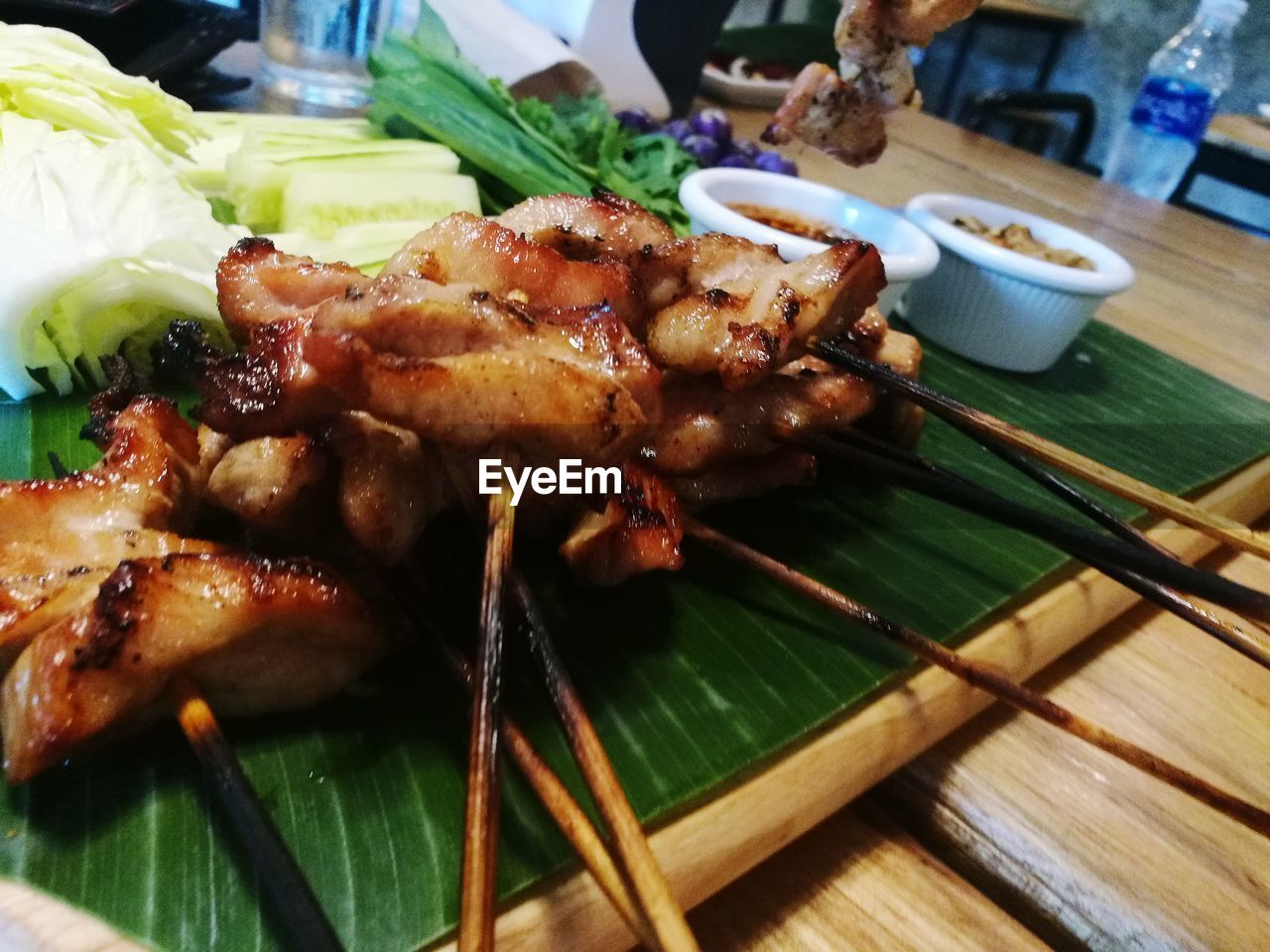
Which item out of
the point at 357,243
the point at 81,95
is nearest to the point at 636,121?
the point at 357,243

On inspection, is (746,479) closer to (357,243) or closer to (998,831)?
(998,831)

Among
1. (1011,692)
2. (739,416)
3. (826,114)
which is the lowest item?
(1011,692)

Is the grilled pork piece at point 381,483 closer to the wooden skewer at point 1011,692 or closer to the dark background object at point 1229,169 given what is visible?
the wooden skewer at point 1011,692

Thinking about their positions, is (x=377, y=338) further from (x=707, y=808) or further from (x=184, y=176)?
(x=184, y=176)

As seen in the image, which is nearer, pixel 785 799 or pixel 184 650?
pixel 184 650

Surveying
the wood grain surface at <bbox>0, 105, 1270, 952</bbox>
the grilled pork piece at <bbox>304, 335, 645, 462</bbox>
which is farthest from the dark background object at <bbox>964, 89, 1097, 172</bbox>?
the grilled pork piece at <bbox>304, 335, 645, 462</bbox>

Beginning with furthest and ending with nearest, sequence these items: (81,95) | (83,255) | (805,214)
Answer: (805,214), (81,95), (83,255)
